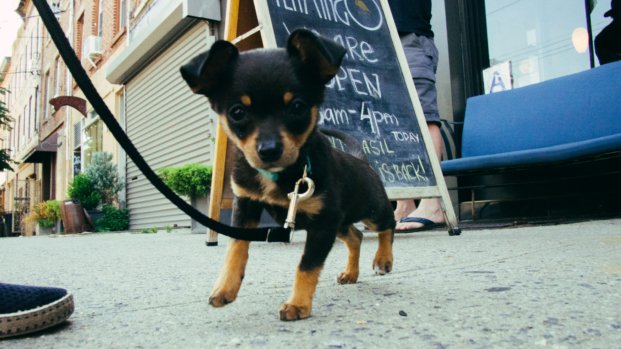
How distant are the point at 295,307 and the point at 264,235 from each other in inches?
9.2

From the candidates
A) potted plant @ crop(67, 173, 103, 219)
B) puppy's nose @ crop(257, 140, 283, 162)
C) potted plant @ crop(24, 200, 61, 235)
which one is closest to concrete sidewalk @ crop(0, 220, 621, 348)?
puppy's nose @ crop(257, 140, 283, 162)

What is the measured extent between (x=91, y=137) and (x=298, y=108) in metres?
15.4

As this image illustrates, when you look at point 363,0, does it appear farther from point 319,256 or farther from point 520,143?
point 319,256

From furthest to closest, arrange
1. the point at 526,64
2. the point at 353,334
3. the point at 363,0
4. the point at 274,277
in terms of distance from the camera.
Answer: the point at 526,64
the point at 363,0
the point at 274,277
the point at 353,334

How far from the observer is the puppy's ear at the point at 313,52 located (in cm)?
133

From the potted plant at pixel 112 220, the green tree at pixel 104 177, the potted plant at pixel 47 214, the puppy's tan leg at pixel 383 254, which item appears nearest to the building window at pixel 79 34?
the potted plant at pixel 47 214

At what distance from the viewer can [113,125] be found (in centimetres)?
107

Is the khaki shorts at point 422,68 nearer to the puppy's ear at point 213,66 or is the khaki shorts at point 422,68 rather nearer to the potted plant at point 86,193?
the puppy's ear at point 213,66

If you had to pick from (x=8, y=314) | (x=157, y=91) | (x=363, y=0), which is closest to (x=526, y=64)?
(x=363, y=0)

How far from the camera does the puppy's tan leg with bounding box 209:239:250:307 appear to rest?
131 cm

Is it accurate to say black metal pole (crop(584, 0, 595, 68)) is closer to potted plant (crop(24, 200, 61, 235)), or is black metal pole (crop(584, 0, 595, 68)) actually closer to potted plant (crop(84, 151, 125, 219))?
potted plant (crop(84, 151, 125, 219))

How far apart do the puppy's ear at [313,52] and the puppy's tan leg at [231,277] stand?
24.0 inches

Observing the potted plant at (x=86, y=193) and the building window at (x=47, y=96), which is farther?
the building window at (x=47, y=96)

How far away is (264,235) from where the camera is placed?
1.34 m
